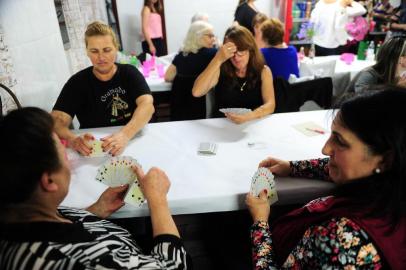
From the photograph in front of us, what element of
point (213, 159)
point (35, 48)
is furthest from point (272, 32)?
point (35, 48)

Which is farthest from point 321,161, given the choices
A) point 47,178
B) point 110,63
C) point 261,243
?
point 110,63

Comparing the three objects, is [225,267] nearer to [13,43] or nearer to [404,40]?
[13,43]

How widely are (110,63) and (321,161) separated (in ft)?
4.55

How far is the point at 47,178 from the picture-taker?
0.80 m

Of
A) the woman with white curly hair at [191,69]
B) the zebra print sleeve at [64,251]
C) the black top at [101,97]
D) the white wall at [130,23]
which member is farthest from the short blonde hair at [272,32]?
the white wall at [130,23]

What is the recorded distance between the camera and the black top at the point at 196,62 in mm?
2902

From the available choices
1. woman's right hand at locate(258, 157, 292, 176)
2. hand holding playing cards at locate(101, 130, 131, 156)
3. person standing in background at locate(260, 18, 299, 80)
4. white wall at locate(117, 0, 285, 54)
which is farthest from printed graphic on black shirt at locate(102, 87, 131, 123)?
white wall at locate(117, 0, 285, 54)

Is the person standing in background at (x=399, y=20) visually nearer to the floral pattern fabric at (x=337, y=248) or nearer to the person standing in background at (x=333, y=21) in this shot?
the person standing in background at (x=333, y=21)

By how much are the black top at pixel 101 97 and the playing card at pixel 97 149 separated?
48 cm

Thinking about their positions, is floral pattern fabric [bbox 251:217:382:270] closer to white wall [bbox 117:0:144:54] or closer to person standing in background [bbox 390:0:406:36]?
person standing in background [bbox 390:0:406:36]

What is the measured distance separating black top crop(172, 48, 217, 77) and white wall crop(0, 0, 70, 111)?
1.08 metres

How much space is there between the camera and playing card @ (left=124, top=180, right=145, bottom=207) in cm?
125

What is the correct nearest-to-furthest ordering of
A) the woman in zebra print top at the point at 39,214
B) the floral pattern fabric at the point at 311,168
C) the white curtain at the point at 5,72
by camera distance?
the woman in zebra print top at the point at 39,214
the floral pattern fabric at the point at 311,168
the white curtain at the point at 5,72

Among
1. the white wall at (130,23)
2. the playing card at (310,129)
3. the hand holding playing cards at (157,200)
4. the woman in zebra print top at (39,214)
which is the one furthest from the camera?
the white wall at (130,23)
